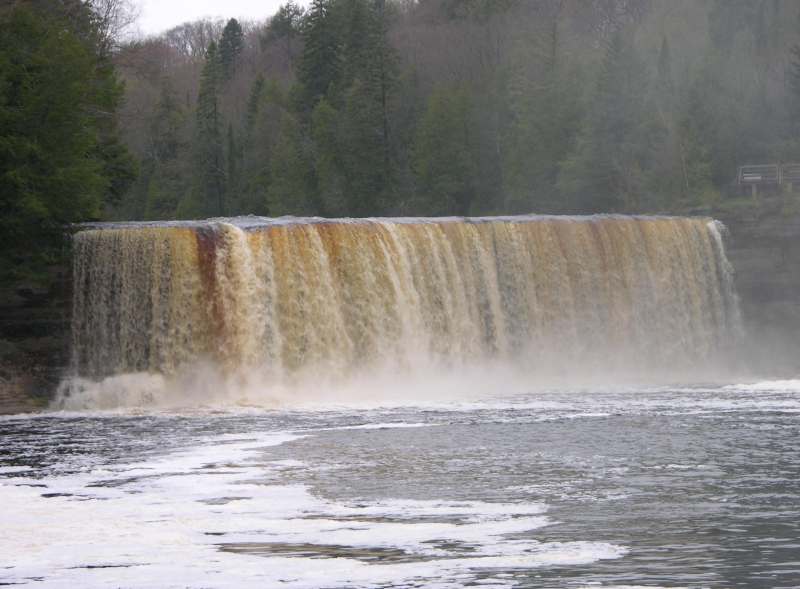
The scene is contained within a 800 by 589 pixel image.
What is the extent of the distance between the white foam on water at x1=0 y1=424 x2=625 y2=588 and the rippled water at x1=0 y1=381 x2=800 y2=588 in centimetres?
4

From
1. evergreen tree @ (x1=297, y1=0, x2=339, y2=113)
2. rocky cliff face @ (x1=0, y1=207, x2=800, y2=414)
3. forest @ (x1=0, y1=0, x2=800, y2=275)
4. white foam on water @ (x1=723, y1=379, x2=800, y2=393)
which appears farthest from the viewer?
evergreen tree @ (x1=297, y1=0, x2=339, y2=113)

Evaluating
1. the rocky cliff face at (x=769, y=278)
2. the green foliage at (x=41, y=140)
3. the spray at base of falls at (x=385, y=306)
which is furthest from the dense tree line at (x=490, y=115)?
the green foliage at (x=41, y=140)

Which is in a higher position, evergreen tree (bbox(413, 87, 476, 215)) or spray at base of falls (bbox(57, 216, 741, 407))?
evergreen tree (bbox(413, 87, 476, 215))

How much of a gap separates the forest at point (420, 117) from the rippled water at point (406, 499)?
36.3 feet

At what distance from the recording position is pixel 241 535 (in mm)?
17500

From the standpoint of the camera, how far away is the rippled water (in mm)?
15477

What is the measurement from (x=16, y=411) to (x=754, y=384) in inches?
734

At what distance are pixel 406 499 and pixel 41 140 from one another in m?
21.2

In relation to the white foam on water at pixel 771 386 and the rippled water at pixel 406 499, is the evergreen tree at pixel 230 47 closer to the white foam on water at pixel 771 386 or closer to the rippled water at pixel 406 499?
the white foam on water at pixel 771 386

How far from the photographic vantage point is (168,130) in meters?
101

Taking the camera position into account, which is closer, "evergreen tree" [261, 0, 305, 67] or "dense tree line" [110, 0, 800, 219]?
"dense tree line" [110, 0, 800, 219]

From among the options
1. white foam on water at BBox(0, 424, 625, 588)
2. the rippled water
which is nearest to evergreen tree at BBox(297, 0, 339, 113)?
the rippled water

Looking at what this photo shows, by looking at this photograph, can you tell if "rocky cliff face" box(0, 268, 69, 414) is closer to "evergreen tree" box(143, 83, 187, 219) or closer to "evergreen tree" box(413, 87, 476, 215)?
"evergreen tree" box(413, 87, 476, 215)

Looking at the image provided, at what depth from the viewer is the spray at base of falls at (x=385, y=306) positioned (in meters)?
36.2
